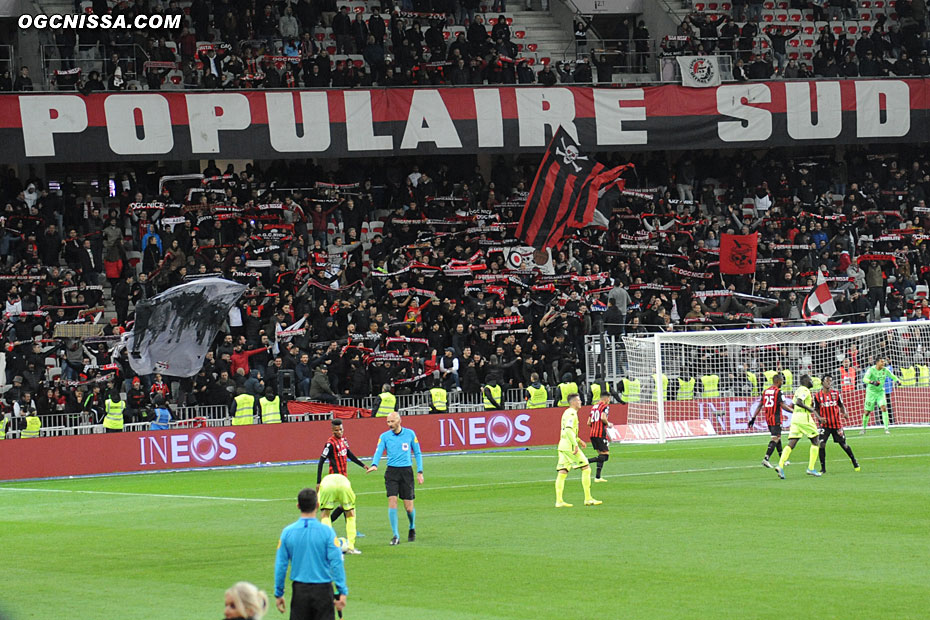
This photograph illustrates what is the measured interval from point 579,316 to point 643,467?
10434 millimetres

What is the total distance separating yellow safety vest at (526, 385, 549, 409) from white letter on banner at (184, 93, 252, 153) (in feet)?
41.9

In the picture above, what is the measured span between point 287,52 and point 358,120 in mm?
3534

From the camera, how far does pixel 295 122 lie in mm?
43375

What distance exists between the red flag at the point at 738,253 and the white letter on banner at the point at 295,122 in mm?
13018

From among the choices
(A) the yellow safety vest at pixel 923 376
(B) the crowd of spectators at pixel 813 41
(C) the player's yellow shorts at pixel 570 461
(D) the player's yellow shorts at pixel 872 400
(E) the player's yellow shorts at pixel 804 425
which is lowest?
(D) the player's yellow shorts at pixel 872 400

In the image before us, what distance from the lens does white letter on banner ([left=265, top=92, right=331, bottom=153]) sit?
43219 mm

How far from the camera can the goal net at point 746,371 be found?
3800cm

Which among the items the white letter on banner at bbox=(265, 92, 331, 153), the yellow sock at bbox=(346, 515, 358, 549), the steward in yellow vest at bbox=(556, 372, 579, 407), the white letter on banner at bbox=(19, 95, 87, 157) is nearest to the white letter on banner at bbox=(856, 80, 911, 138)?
the steward in yellow vest at bbox=(556, 372, 579, 407)

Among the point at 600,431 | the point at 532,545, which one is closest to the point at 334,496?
the point at 532,545

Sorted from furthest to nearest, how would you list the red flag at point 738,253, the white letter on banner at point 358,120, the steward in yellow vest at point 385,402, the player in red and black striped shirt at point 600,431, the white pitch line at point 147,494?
the white letter on banner at point 358,120
the red flag at point 738,253
the steward in yellow vest at point 385,402
the player in red and black striped shirt at point 600,431
the white pitch line at point 147,494

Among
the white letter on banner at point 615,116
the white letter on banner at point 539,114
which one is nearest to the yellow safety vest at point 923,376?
the white letter on banner at point 615,116

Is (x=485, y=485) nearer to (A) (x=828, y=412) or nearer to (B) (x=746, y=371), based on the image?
(A) (x=828, y=412)

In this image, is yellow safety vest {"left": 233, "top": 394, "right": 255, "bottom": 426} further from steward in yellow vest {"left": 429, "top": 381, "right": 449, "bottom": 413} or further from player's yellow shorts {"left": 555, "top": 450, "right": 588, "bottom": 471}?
player's yellow shorts {"left": 555, "top": 450, "right": 588, "bottom": 471}

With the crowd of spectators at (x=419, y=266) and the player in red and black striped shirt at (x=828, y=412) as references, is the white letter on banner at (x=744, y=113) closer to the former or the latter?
the crowd of spectators at (x=419, y=266)
